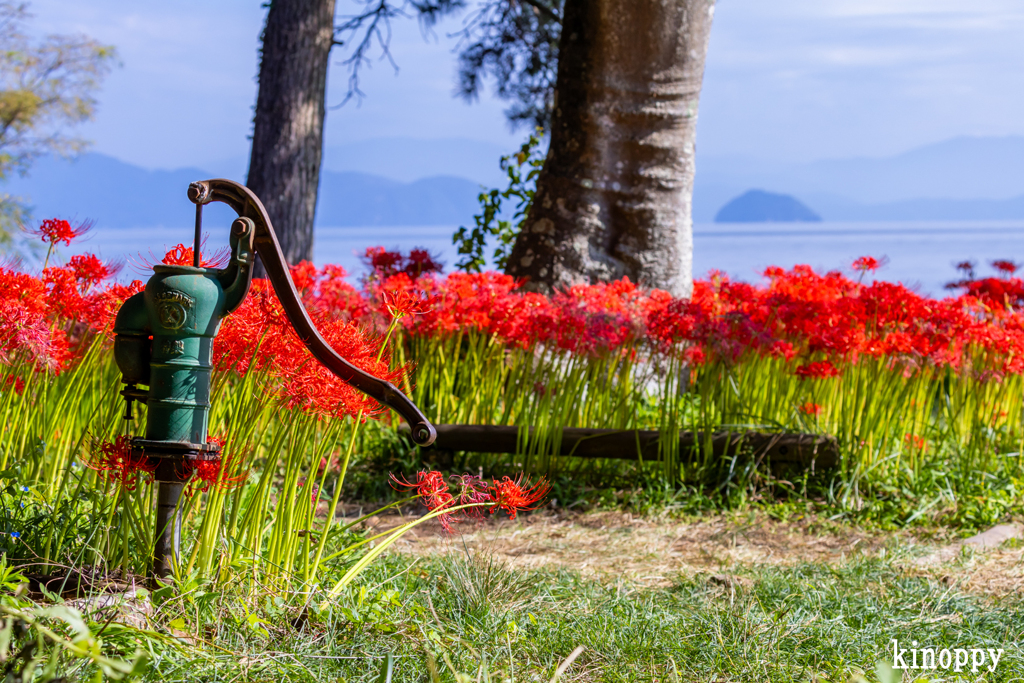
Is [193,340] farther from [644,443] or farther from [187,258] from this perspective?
[644,443]

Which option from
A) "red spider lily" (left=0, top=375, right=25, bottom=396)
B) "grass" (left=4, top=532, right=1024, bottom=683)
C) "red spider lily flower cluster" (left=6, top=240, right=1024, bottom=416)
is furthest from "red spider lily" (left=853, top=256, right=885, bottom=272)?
"red spider lily" (left=0, top=375, right=25, bottom=396)

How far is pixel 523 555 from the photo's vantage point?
3.31 meters

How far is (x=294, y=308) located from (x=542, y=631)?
105 centimetres

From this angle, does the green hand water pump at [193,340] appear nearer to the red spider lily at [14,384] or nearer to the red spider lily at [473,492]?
the red spider lily at [473,492]

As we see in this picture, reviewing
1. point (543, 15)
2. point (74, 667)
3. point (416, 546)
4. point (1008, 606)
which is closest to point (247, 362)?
point (74, 667)

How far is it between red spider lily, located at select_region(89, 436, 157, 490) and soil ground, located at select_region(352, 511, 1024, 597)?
4.03ft

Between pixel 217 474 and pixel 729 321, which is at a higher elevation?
pixel 729 321

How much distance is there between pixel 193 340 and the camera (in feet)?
6.14

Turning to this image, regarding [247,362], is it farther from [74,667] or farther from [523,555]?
[523,555]

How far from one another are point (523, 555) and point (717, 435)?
1369mm

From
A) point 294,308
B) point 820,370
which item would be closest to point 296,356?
point 294,308

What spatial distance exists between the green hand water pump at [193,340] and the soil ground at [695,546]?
127 centimetres

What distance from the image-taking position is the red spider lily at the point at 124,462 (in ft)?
6.28

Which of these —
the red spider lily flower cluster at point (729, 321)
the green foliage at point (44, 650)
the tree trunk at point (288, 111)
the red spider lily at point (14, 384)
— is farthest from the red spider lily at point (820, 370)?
the tree trunk at point (288, 111)
